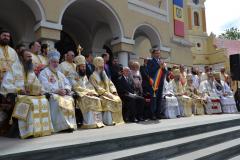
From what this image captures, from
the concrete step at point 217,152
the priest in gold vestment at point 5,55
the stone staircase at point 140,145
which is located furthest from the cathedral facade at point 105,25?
the concrete step at point 217,152

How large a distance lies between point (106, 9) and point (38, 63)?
242 inches

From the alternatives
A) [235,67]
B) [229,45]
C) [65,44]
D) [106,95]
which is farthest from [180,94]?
[229,45]

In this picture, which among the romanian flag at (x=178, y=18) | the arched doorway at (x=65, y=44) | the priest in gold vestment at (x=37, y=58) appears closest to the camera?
the priest in gold vestment at (x=37, y=58)

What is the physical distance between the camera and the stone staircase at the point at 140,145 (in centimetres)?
376

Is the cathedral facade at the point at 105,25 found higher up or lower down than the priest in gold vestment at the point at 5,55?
higher up

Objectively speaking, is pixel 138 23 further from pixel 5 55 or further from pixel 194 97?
pixel 5 55

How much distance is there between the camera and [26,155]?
3471 mm

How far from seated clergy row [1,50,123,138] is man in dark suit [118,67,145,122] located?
40 centimetres

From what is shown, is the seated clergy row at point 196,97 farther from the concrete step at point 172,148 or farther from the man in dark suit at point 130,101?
the concrete step at point 172,148

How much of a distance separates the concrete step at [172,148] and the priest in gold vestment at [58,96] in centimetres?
156

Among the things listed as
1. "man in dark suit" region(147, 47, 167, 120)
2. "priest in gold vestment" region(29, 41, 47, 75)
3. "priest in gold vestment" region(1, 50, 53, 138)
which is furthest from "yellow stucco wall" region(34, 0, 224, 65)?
"priest in gold vestment" region(1, 50, 53, 138)

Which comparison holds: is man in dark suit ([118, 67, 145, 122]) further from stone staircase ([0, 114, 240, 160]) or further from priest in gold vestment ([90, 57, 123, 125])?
stone staircase ([0, 114, 240, 160])

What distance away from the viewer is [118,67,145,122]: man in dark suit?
7.41 meters

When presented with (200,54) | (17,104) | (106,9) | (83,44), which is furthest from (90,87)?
(200,54)
